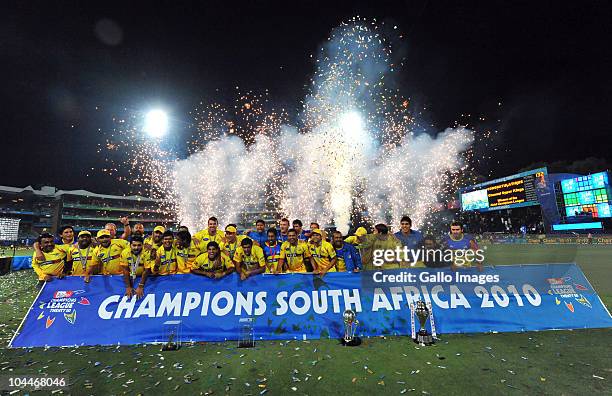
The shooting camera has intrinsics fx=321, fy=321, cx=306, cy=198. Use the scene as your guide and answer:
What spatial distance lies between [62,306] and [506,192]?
77981mm

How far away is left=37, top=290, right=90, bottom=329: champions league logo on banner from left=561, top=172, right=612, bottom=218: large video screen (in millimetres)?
64894

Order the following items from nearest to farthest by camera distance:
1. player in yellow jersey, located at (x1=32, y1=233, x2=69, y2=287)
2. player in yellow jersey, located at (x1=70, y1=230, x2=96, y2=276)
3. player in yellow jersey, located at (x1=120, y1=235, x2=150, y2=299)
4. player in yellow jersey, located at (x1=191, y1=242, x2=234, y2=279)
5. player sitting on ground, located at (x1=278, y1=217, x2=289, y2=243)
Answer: player in yellow jersey, located at (x1=120, y1=235, x2=150, y2=299) < player in yellow jersey, located at (x1=191, y1=242, x2=234, y2=279) < player in yellow jersey, located at (x1=32, y1=233, x2=69, y2=287) < player in yellow jersey, located at (x1=70, y1=230, x2=96, y2=276) < player sitting on ground, located at (x1=278, y1=217, x2=289, y2=243)

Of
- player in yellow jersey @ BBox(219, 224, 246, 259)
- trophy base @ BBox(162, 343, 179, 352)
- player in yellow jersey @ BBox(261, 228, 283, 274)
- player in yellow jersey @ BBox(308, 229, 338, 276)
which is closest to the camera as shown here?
trophy base @ BBox(162, 343, 179, 352)

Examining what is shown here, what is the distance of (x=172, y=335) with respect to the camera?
639cm

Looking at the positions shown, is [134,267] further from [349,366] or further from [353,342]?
[349,366]

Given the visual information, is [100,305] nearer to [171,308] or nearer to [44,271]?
[171,308]

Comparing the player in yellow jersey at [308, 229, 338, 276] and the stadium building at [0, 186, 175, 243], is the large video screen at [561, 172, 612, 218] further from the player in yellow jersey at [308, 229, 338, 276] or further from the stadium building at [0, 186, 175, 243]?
the stadium building at [0, 186, 175, 243]

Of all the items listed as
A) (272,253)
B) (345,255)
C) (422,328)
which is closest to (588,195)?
(345,255)

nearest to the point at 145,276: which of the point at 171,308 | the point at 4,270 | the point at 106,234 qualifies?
the point at 171,308

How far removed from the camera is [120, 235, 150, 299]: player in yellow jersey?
684 cm

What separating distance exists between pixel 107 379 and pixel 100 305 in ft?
7.28

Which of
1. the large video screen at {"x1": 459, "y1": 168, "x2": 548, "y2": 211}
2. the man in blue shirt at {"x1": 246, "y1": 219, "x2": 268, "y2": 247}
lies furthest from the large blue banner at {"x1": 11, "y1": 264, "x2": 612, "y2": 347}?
the large video screen at {"x1": 459, "y1": 168, "x2": 548, "y2": 211}

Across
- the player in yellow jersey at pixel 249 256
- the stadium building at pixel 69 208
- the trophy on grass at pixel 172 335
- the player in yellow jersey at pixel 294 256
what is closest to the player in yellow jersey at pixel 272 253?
the player in yellow jersey at pixel 294 256

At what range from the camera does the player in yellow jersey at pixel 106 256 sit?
773 cm
